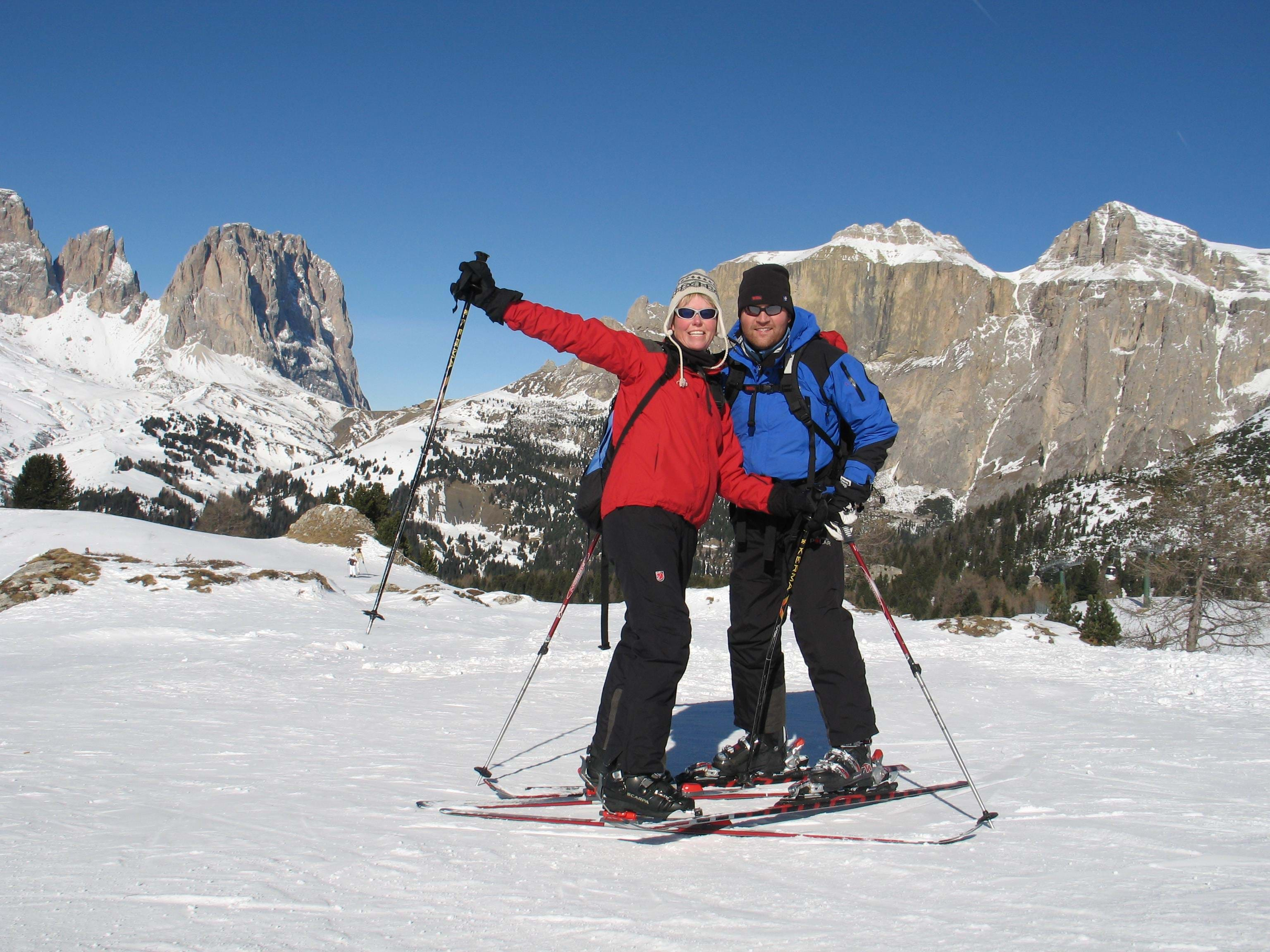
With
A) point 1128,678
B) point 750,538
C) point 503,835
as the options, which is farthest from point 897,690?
point 503,835

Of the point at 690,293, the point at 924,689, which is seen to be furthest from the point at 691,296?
the point at 924,689

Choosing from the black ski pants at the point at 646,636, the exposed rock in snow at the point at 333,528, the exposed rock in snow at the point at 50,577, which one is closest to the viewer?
the black ski pants at the point at 646,636

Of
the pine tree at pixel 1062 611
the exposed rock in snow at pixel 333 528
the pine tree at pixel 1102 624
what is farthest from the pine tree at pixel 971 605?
the exposed rock in snow at pixel 333 528

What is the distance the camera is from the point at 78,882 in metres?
2.73

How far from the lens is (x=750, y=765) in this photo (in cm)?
469

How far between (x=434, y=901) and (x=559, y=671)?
318 inches

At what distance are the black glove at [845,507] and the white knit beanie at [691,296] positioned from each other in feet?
3.19

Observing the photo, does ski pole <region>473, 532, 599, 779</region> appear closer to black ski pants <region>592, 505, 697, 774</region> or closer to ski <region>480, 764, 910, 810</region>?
ski <region>480, 764, 910, 810</region>

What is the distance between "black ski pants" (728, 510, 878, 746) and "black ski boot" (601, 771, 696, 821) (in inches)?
38.9

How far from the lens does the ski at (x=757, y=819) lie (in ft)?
11.4

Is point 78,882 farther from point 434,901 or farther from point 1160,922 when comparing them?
point 1160,922

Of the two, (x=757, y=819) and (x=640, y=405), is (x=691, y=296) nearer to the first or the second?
(x=640, y=405)

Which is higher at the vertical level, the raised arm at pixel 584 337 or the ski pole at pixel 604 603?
the raised arm at pixel 584 337

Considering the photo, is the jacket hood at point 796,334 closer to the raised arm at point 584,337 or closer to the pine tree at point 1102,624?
the raised arm at point 584,337
